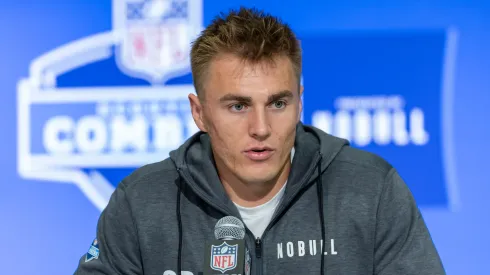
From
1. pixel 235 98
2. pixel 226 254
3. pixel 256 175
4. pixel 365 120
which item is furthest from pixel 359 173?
pixel 365 120

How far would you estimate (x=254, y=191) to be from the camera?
1818mm

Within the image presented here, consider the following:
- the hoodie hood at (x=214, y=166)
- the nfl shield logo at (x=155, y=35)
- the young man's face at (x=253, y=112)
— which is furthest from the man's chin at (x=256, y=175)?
the nfl shield logo at (x=155, y=35)

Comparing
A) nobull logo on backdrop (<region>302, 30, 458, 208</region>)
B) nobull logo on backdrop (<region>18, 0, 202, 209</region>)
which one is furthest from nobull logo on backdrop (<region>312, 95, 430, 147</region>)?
nobull logo on backdrop (<region>18, 0, 202, 209</region>)

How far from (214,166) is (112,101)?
1537 millimetres

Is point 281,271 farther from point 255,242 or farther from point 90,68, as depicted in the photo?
point 90,68

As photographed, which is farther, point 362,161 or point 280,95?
point 362,161

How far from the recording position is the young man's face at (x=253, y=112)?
160 centimetres

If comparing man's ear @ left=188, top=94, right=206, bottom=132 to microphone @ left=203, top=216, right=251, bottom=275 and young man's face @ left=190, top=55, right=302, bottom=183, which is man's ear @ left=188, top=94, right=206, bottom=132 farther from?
microphone @ left=203, top=216, right=251, bottom=275

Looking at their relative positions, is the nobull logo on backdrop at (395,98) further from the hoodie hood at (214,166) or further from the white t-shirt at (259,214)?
the white t-shirt at (259,214)

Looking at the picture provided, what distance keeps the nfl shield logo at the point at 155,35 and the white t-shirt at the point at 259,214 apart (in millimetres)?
1614

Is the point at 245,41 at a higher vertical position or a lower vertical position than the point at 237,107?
higher

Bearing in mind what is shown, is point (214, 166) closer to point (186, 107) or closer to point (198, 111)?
point (198, 111)

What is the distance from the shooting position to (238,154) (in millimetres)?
1657

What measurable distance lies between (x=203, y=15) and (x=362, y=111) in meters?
0.93
